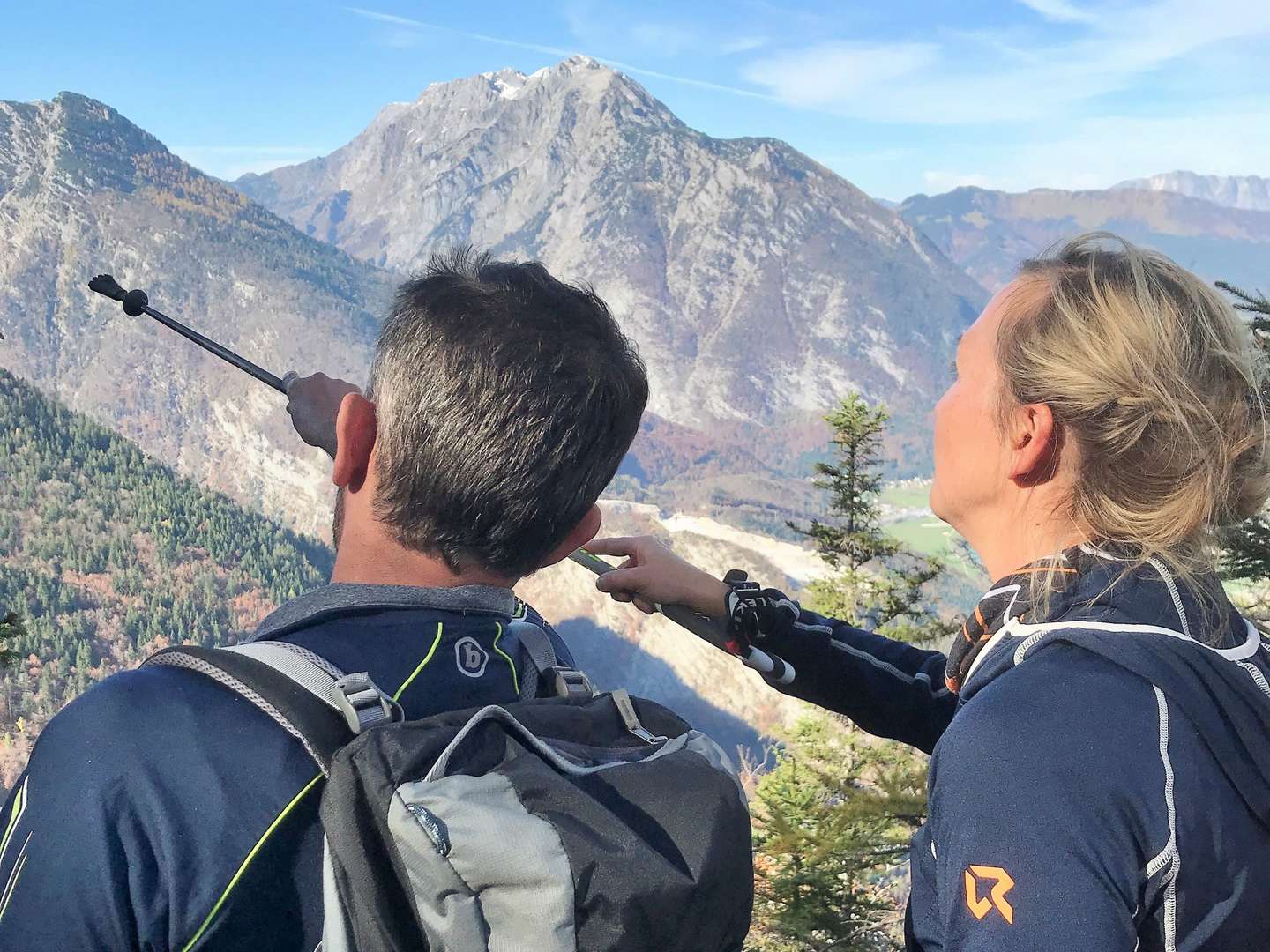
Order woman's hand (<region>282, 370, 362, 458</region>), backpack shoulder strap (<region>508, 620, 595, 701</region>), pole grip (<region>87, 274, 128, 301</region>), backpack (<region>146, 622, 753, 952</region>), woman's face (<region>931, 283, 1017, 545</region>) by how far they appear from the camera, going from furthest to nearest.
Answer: pole grip (<region>87, 274, 128, 301</region>)
woman's hand (<region>282, 370, 362, 458</region>)
woman's face (<region>931, 283, 1017, 545</region>)
backpack shoulder strap (<region>508, 620, 595, 701</region>)
backpack (<region>146, 622, 753, 952</region>)

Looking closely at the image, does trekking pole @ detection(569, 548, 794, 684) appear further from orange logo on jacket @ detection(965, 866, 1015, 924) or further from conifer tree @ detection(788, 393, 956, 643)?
conifer tree @ detection(788, 393, 956, 643)

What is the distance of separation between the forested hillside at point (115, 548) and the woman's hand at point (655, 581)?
154 meters

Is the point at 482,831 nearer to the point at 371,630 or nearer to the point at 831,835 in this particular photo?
the point at 371,630

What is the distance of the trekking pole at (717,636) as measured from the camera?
3.96m

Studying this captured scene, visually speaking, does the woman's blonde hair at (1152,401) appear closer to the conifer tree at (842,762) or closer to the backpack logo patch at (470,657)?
the backpack logo patch at (470,657)

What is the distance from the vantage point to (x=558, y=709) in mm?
2191

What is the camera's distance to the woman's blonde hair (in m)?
2.46

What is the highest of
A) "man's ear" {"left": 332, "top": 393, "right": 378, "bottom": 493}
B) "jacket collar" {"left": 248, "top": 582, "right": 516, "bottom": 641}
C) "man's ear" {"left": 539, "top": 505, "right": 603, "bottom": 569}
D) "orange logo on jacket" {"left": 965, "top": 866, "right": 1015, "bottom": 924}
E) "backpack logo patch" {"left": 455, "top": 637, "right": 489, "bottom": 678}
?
"man's ear" {"left": 332, "top": 393, "right": 378, "bottom": 493}

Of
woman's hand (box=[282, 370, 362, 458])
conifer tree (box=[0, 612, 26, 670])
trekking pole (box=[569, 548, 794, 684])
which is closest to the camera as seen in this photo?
woman's hand (box=[282, 370, 362, 458])

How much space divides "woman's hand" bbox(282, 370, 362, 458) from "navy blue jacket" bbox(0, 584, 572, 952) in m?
1.34

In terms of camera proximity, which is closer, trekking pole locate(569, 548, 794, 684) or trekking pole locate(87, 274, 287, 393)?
trekking pole locate(87, 274, 287, 393)

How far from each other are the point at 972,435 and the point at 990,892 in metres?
1.28

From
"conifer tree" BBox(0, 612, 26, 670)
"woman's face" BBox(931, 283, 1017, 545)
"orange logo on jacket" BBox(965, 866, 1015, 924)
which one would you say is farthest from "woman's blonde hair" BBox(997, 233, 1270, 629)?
"conifer tree" BBox(0, 612, 26, 670)

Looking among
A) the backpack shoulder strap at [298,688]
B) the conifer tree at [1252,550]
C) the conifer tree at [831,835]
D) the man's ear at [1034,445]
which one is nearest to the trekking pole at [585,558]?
the man's ear at [1034,445]
